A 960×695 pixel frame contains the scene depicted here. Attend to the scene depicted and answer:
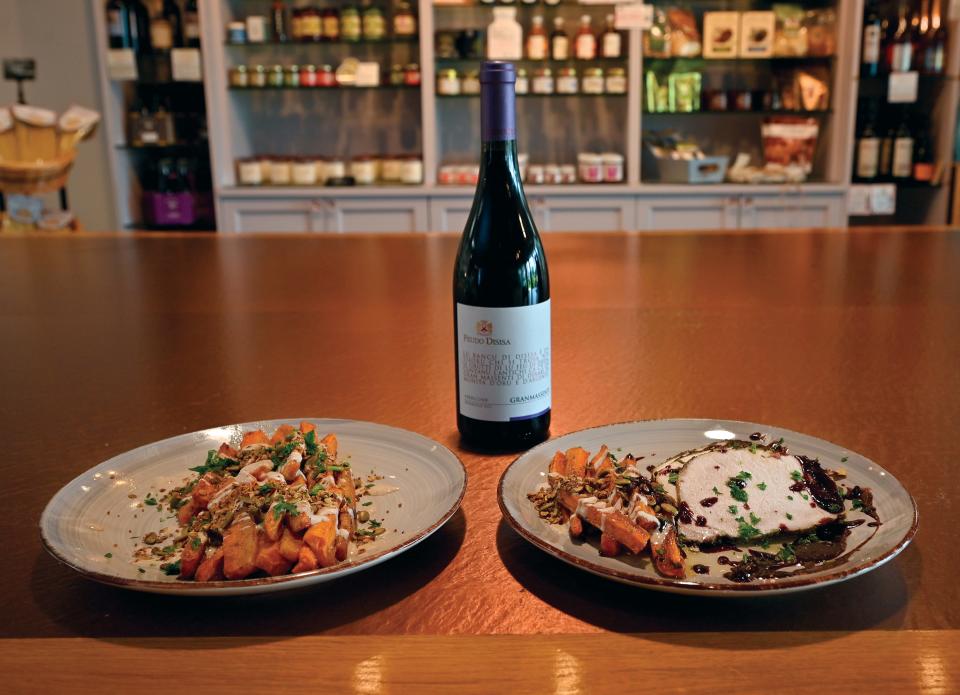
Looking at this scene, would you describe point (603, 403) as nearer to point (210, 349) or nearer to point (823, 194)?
point (210, 349)

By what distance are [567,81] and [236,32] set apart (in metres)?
1.43

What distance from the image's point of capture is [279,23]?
3725 millimetres

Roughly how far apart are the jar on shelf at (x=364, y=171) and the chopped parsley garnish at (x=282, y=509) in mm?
3386

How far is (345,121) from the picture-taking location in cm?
400

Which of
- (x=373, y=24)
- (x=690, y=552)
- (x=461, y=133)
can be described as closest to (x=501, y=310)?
(x=690, y=552)

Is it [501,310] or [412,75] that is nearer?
[501,310]

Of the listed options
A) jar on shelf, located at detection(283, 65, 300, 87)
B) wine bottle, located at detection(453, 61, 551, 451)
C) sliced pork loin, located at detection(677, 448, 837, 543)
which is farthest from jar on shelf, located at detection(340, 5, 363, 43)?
sliced pork loin, located at detection(677, 448, 837, 543)

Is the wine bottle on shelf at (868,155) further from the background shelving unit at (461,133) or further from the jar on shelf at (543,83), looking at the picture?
the jar on shelf at (543,83)

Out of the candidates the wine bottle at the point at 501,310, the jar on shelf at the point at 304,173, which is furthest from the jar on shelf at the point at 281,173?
the wine bottle at the point at 501,310

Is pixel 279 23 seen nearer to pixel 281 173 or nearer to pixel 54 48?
pixel 281 173

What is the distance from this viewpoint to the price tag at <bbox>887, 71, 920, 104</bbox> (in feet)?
11.5

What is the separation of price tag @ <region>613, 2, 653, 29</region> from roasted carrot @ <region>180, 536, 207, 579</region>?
3401mm

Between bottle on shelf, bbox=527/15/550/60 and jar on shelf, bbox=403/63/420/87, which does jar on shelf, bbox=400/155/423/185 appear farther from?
bottle on shelf, bbox=527/15/550/60

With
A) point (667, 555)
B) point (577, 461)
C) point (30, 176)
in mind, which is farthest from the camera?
point (30, 176)
